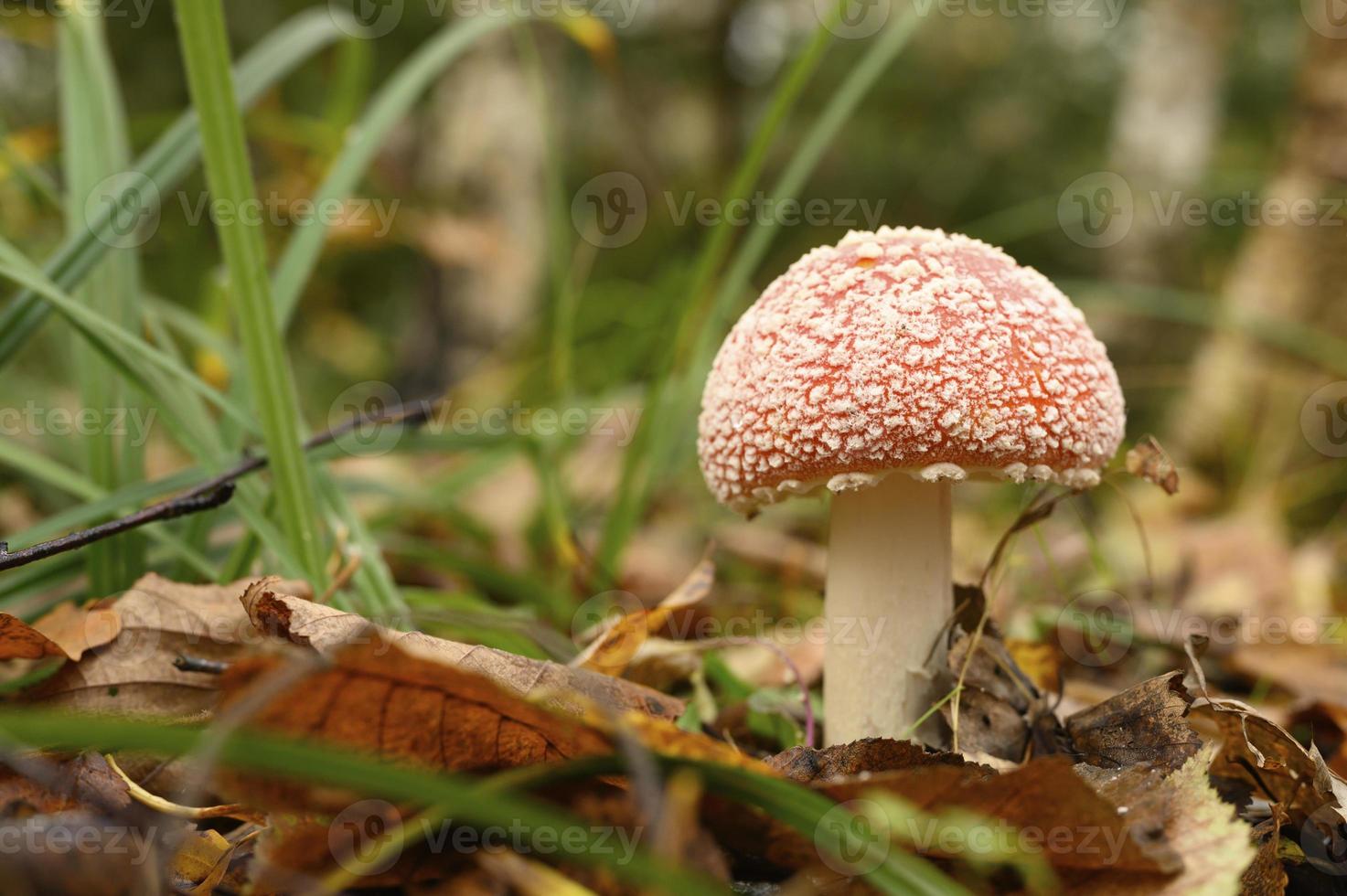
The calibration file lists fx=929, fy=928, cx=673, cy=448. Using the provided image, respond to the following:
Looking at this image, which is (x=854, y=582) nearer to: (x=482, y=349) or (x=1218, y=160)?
(x=482, y=349)

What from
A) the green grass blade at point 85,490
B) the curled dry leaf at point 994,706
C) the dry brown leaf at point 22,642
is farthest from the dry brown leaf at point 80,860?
the curled dry leaf at point 994,706

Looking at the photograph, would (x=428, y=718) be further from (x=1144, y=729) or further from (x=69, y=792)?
(x=1144, y=729)

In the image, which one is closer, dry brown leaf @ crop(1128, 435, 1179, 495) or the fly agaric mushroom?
the fly agaric mushroom

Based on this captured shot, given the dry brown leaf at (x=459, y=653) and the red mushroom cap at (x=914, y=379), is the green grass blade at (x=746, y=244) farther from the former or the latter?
the dry brown leaf at (x=459, y=653)

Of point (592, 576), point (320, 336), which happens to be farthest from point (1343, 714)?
point (320, 336)

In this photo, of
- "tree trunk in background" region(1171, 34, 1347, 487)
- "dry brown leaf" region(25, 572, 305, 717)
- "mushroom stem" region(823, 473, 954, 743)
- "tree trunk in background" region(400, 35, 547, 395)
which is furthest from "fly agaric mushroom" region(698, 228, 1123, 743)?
"tree trunk in background" region(400, 35, 547, 395)

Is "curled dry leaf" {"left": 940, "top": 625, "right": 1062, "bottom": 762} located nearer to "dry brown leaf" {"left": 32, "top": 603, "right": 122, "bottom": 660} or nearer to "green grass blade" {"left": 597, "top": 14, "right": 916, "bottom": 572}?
"green grass blade" {"left": 597, "top": 14, "right": 916, "bottom": 572}
